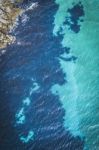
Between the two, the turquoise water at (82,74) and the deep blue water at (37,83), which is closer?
the deep blue water at (37,83)

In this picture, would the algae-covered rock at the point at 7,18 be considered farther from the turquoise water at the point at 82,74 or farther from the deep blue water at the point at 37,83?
the turquoise water at the point at 82,74

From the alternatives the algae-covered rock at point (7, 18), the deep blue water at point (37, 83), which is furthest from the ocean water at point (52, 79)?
the algae-covered rock at point (7, 18)

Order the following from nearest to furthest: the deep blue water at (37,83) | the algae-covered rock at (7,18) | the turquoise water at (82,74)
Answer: the deep blue water at (37,83)
the turquoise water at (82,74)
the algae-covered rock at (7,18)

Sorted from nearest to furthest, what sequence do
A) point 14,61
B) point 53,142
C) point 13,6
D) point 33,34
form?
point 53,142, point 14,61, point 33,34, point 13,6

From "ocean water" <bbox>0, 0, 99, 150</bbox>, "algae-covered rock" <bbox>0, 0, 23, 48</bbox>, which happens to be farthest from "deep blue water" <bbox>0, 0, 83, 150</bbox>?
"algae-covered rock" <bbox>0, 0, 23, 48</bbox>

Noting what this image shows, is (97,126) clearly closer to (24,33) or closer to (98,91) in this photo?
(98,91)

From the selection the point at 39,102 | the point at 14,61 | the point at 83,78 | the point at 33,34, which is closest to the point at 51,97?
the point at 39,102

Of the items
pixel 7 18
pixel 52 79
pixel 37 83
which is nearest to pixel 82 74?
pixel 52 79

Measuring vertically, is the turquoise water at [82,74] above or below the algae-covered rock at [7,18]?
below
